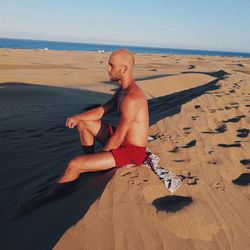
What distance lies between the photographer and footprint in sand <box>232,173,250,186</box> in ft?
12.8

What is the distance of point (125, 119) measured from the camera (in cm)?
369

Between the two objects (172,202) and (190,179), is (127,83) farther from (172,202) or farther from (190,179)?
(172,202)

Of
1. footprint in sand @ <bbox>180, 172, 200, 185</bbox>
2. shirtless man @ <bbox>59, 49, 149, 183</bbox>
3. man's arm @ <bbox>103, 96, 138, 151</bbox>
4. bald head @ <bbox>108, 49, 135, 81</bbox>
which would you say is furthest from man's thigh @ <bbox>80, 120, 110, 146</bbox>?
→ footprint in sand @ <bbox>180, 172, 200, 185</bbox>

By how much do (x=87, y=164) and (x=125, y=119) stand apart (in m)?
0.58

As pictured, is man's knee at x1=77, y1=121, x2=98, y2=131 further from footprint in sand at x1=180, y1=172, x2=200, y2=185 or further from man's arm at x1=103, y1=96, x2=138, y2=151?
footprint in sand at x1=180, y1=172, x2=200, y2=185

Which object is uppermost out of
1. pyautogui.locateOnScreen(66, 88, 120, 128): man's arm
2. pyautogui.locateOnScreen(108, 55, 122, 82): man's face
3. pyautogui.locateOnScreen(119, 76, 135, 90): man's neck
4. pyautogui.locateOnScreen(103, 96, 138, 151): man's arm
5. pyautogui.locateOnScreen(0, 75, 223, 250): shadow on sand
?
pyautogui.locateOnScreen(108, 55, 122, 82): man's face

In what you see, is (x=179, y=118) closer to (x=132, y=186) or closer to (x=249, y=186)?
(x=249, y=186)

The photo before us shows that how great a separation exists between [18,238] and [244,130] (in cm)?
379

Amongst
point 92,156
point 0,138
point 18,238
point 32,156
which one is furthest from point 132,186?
point 0,138

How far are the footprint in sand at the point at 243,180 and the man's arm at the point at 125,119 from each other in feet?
4.22

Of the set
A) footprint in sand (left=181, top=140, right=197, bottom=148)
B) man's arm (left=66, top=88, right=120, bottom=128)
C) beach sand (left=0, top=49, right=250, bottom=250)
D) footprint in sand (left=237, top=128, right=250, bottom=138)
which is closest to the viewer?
beach sand (left=0, top=49, right=250, bottom=250)

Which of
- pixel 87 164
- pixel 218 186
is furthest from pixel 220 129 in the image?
pixel 87 164

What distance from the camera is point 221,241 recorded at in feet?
9.69

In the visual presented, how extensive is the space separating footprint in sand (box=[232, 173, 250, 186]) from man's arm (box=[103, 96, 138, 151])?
1.29m
